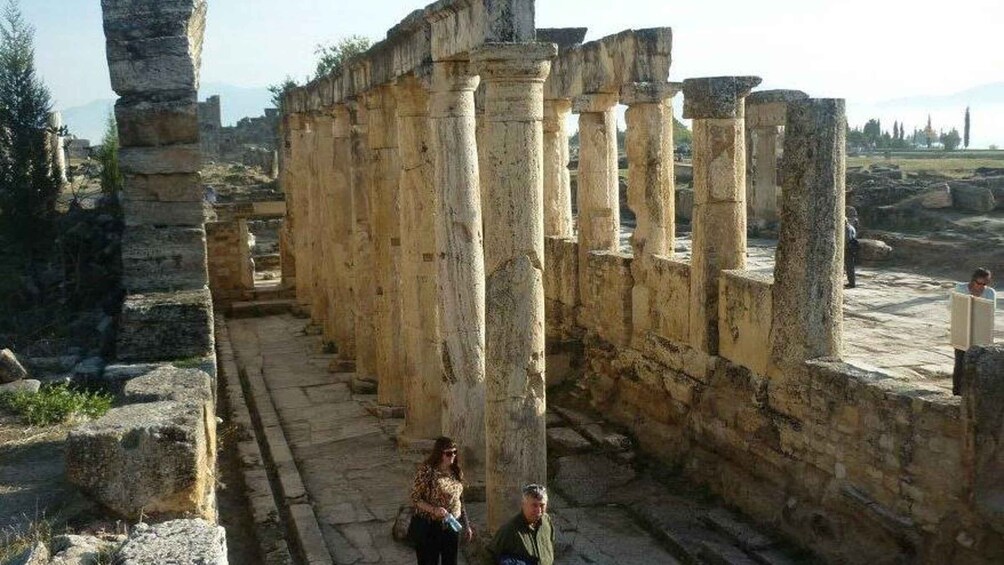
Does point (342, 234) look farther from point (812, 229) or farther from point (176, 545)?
point (176, 545)

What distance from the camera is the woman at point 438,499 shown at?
8.20 m

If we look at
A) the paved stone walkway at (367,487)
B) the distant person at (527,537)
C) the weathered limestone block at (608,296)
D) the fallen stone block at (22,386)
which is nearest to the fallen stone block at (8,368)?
the fallen stone block at (22,386)

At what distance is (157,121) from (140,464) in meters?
4.73

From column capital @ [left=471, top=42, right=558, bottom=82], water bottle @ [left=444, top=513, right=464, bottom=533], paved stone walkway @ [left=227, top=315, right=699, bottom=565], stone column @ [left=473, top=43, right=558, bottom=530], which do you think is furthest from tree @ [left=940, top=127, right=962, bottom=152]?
water bottle @ [left=444, top=513, right=464, bottom=533]

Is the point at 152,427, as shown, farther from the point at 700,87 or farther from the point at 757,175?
the point at 757,175

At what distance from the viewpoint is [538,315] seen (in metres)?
8.82

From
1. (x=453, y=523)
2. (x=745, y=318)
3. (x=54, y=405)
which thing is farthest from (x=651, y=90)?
(x=54, y=405)

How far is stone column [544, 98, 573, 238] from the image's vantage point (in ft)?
49.4

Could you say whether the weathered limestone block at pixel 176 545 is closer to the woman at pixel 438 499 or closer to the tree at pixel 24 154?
the woman at pixel 438 499

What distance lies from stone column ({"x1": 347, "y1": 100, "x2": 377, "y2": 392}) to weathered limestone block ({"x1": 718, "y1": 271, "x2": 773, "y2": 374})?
5390mm

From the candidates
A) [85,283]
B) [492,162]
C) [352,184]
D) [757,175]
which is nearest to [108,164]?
[85,283]

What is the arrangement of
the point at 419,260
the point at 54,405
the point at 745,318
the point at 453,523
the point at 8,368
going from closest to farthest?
the point at 453,523 → the point at 54,405 → the point at 8,368 → the point at 745,318 → the point at 419,260

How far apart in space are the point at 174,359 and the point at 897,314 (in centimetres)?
966

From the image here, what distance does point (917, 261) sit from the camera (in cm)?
1950
